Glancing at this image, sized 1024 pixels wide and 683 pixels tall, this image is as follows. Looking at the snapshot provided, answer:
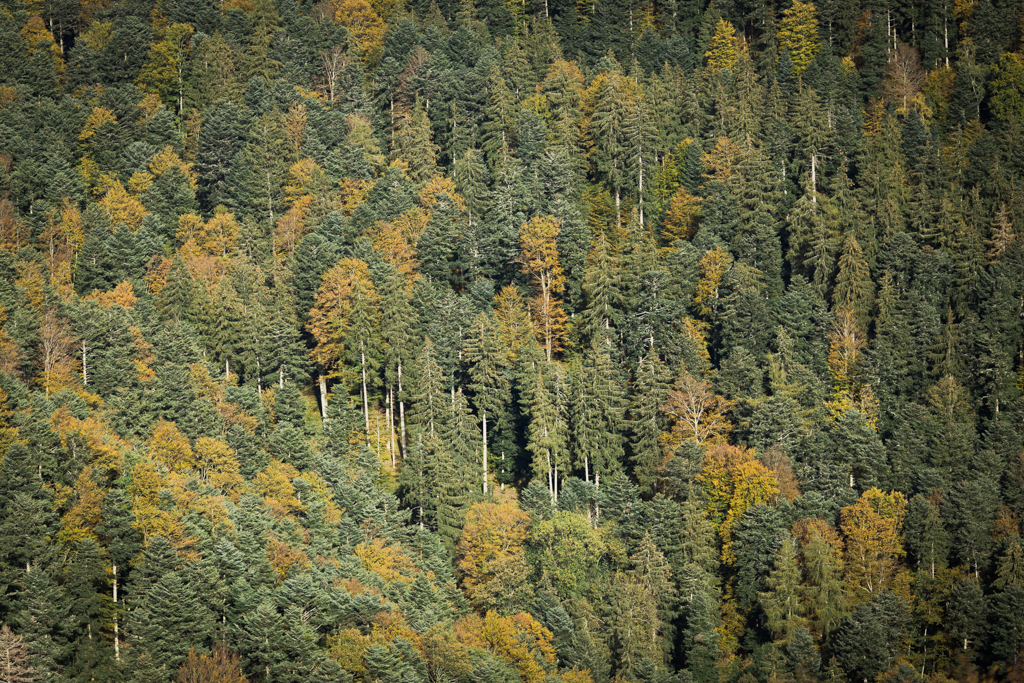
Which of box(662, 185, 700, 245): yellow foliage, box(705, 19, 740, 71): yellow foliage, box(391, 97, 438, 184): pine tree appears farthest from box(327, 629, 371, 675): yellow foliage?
box(705, 19, 740, 71): yellow foliage

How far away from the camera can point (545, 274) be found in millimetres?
113250

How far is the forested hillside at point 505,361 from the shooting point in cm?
8662

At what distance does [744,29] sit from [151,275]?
72.9m

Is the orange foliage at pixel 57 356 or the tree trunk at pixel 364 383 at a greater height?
the orange foliage at pixel 57 356

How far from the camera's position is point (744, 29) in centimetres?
15675

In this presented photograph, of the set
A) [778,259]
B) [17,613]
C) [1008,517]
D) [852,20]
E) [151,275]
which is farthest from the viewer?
[852,20]

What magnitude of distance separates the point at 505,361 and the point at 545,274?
33.5 ft

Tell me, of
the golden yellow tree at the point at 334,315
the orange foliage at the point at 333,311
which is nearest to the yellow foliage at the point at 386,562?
the golden yellow tree at the point at 334,315

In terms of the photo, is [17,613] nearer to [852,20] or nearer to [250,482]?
[250,482]

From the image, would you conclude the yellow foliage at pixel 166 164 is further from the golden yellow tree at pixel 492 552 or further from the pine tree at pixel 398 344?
the golden yellow tree at pixel 492 552

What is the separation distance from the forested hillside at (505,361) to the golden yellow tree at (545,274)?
1.04 feet

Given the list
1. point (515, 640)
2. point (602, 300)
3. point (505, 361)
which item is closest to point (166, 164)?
point (505, 361)

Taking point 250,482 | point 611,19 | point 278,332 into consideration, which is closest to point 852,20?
point 611,19

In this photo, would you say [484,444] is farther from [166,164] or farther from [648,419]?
[166,164]
